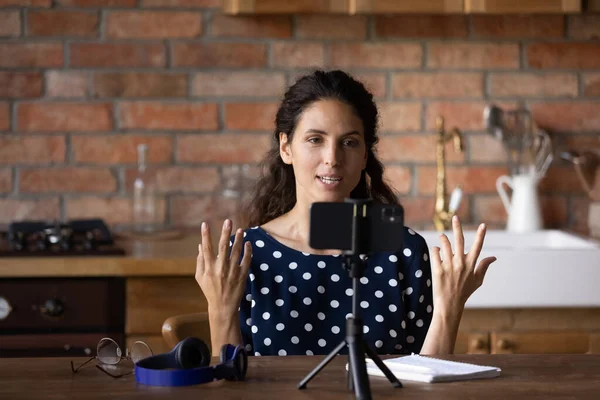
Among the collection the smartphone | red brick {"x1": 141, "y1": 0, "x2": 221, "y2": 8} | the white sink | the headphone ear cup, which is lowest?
the white sink

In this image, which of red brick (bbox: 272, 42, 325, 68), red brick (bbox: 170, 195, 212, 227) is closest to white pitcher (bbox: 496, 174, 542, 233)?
red brick (bbox: 272, 42, 325, 68)

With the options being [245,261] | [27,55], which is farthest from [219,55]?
[245,261]

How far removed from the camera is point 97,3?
2904 millimetres

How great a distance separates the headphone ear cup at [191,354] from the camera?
1.39 metres

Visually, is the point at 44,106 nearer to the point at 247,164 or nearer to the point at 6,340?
the point at 247,164

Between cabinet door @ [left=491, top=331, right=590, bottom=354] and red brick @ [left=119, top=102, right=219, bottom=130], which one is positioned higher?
red brick @ [left=119, top=102, right=219, bottom=130]

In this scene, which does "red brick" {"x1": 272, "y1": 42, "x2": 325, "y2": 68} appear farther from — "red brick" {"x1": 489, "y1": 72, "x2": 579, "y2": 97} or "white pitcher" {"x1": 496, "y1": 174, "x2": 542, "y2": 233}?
"white pitcher" {"x1": 496, "y1": 174, "x2": 542, "y2": 233}

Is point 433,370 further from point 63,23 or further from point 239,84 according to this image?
point 63,23

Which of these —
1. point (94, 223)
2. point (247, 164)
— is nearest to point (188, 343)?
point (94, 223)

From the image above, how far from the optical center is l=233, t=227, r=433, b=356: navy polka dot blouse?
1.84 metres

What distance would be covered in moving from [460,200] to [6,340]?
1.35 metres

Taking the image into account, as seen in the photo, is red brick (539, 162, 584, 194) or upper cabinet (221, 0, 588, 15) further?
red brick (539, 162, 584, 194)

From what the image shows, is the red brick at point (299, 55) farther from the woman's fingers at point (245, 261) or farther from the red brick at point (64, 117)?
the woman's fingers at point (245, 261)

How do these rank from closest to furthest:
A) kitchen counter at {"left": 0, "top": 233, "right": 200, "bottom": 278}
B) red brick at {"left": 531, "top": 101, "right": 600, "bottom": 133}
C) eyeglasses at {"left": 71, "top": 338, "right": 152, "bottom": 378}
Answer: eyeglasses at {"left": 71, "top": 338, "right": 152, "bottom": 378} → kitchen counter at {"left": 0, "top": 233, "right": 200, "bottom": 278} → red brick at {"left": 531, "top": 101, "right": 600, "bottom": 133}
